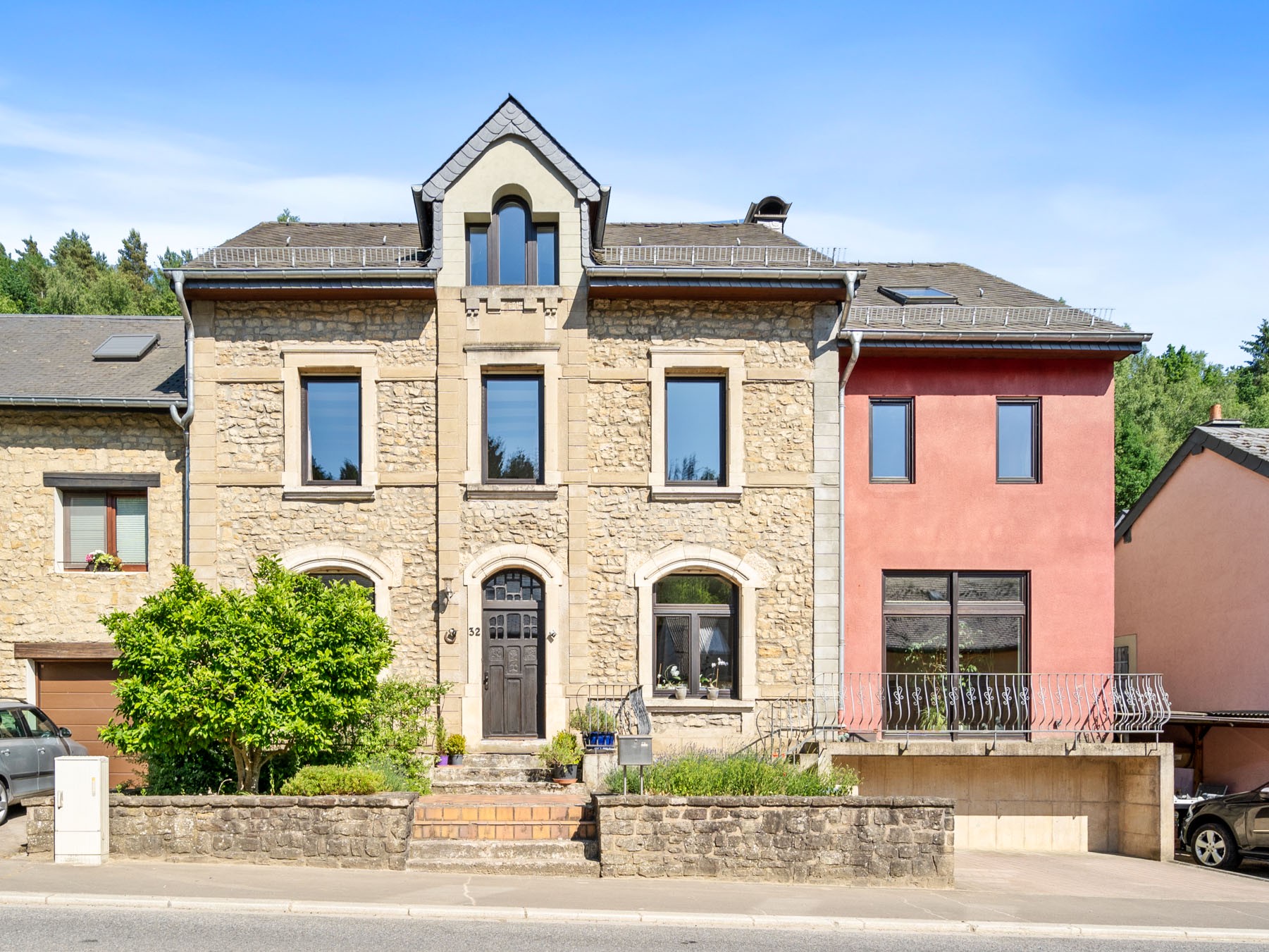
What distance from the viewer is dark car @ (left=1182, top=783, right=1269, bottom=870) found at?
14977 mm

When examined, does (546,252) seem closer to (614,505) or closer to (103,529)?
(614,505)

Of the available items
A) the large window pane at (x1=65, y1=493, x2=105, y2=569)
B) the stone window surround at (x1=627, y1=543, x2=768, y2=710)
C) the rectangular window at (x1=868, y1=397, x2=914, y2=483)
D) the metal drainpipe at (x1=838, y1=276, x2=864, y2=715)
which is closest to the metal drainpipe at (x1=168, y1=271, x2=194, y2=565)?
the large window pane at (x1=65, y1=493, x2=105, y2=569)

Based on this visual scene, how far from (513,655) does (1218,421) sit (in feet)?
50.1

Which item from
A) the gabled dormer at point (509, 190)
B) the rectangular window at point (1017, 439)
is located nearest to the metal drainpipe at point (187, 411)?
the gabled dormer at point (509, 190)

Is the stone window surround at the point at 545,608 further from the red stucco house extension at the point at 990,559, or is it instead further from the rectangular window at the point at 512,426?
the red stucco house extension at the point at 990,559

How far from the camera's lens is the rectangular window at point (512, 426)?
1653cm

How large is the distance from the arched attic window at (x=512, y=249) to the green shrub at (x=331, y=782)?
25.2 feet

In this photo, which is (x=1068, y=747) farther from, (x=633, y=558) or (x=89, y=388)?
(x=89, y=388)

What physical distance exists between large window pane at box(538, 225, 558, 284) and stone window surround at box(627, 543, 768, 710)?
15.0ft

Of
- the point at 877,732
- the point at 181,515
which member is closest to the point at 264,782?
the point at 181,515

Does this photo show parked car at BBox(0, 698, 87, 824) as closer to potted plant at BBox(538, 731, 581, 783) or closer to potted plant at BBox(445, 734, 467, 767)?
potted plant at BBox(445, 734, 467, 767)

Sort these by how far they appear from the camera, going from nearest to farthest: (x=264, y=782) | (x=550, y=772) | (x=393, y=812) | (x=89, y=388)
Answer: (x=393, y=812) → (x=264, y=782) → (x=550, y=772) → (x=89, y=388)

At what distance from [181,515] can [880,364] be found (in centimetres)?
1109

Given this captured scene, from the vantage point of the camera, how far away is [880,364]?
17.4 meters
